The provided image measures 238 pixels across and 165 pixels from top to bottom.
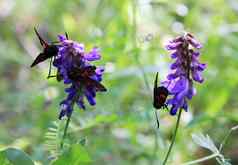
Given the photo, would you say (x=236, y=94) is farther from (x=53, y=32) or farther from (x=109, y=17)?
(x=53, y=32)

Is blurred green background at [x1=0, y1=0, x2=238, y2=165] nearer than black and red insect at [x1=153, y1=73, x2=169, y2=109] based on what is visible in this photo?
No

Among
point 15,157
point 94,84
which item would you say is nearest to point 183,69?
point 94,84

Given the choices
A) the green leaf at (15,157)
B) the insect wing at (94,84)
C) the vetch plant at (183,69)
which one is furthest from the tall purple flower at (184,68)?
the green leaf at (15,157)

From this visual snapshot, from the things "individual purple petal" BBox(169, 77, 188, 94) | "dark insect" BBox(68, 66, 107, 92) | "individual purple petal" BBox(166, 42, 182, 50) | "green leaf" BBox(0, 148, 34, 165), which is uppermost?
"individual purple petal" BBox(166, 42, 182, 50)

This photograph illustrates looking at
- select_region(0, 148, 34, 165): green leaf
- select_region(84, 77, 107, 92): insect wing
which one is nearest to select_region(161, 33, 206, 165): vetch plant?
select_region(84, 77, 107, 92): insect wing

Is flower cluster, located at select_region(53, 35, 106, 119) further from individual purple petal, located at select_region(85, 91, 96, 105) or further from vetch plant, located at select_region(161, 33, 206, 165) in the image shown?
vetch plant, located at select_region(161, 33, 206, 165)

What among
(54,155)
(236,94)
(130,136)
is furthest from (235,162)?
(54,155)

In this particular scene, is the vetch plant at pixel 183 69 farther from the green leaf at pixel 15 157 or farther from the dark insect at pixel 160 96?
the green leaf at pixel 15 157
